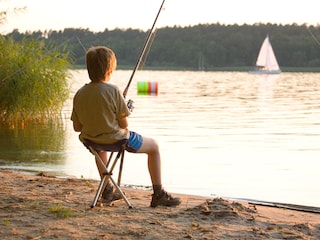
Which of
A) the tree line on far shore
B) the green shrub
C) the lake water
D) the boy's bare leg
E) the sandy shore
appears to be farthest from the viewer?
the tree line on far shore

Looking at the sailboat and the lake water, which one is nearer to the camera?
the lake water

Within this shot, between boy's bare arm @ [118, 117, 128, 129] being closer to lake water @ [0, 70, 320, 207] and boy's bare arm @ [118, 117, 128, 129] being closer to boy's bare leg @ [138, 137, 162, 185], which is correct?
boy's bare leg @ [138, 137, 162, 185]

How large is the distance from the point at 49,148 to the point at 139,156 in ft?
6.15

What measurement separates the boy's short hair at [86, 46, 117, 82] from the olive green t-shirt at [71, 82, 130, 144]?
0.07 m

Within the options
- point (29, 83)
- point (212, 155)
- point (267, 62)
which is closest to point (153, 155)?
point (212, 155)

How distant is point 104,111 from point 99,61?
0.35m

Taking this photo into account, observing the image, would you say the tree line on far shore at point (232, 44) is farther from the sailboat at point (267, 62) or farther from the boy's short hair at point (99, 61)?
the boy's short hair at point (99, 61)

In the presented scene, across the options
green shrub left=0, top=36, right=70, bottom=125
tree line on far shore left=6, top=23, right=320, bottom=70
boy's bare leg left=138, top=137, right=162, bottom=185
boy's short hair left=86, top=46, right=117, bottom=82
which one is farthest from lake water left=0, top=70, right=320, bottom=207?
tree line on far shore left=6, top=23, right=320, bottom=70

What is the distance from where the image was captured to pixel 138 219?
524 cm

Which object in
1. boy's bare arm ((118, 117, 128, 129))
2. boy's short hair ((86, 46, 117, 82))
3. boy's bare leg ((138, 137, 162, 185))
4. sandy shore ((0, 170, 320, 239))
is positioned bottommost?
sandy shore ((0, 170, 320, 239))

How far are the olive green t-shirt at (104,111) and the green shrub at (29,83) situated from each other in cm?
859

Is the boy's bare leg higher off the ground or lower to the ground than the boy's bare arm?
lower

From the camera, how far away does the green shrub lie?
14039 mm

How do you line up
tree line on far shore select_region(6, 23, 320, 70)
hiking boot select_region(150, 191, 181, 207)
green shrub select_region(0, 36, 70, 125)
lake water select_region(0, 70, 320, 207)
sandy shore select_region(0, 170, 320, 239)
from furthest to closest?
tree line on far shore select_region(6, 23, 320, 70) < green shrub select_region(0, 36, 70, 125) < lake water select_region(0, 70, 320, 207) < hiking boot select_region(150, 191, 181, 207) < sandy shore select_region(0, 170, 320, 239)
